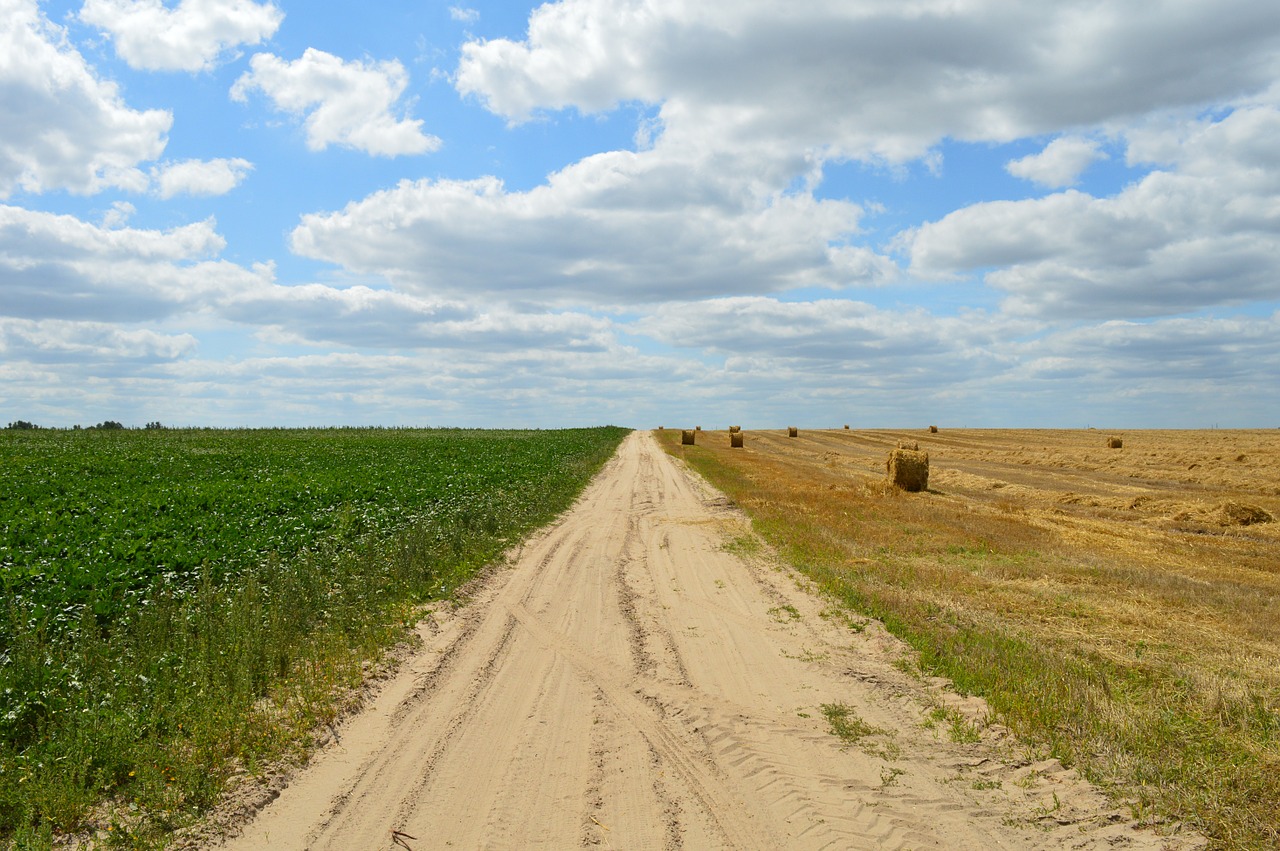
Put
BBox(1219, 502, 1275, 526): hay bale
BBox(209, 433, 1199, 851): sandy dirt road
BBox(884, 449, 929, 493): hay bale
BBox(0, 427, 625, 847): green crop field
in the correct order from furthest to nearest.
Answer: BBox(884, 449, 929, 493): hay bale
BBox(1219, 502, 1275, 526): hay bale
BBox(0, 427, 625, 847): green crop field
BBox(209, 433, 1199, 851): sandy dirt road

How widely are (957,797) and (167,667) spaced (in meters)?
7.52

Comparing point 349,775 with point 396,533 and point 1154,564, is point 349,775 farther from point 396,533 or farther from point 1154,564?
point 1154,564

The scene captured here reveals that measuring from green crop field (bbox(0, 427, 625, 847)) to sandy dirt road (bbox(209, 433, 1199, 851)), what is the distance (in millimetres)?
878

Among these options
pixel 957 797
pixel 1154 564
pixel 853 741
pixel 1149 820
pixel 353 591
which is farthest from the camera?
pixel 1154 564

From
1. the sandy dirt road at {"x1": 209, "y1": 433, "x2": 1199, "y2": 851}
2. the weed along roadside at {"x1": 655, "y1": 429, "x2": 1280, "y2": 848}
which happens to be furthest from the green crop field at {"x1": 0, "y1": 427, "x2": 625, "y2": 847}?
the weed along roadside at {"x1": 655, "y1": 429, "x2": 1280, "y2": 848}

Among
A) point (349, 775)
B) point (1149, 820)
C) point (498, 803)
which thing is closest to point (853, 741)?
point (1149, 820)

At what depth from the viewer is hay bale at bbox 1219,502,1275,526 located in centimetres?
1914

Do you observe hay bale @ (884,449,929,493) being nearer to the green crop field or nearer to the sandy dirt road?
the green crop field

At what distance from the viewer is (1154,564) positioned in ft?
47.9

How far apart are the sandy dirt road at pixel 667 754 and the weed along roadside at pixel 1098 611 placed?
516mm

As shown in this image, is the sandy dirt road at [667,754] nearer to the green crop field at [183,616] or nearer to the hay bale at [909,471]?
the green crop field at [183,616]

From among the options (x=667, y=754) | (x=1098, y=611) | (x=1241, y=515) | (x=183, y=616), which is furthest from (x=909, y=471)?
(x=183, y=616)

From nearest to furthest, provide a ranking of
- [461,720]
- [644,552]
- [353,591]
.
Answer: [461,720] < [353,591] < [644,552]

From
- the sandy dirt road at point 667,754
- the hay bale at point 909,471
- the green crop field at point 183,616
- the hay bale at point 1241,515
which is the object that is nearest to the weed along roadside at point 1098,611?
the hay bale at point 1241,515
